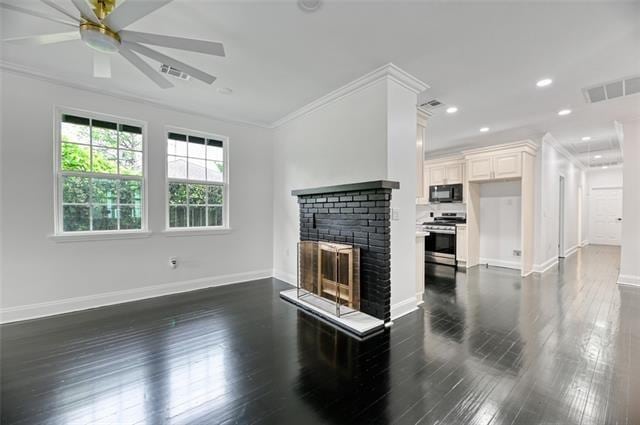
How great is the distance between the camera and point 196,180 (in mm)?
4410

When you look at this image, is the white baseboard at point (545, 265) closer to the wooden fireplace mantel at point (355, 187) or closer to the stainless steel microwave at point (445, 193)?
the stainless steel microwave at point (445, 193)

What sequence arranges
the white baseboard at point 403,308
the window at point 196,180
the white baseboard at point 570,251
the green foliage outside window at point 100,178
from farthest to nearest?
the white baseboard at point 570,251 → the window at point 196,180 → the green foliage outside window at point 100,178 → the white baseboard at point 403,308

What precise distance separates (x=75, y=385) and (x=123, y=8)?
8.36 ft

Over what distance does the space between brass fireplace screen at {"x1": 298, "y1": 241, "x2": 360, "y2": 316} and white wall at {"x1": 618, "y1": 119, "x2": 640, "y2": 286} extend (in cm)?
479

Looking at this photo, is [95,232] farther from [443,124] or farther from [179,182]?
[443,124]

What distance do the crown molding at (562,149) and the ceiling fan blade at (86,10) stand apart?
6760 millimetres

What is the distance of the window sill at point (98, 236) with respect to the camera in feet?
10.9

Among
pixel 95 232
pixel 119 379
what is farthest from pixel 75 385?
pixel 95 232

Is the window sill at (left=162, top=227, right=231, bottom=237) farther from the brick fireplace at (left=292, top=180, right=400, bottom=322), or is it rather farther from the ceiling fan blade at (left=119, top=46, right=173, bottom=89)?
the ceiling fan blade at (left=119, top=46, right=173, bottom=89)

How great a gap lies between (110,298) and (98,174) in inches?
64.3

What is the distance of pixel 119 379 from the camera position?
2059 millimetres

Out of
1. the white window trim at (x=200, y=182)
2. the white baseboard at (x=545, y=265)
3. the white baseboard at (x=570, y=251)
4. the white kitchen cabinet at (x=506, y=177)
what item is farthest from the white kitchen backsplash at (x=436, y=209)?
the white window trim at (x=200, y=182)

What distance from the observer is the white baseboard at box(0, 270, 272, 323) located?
122 inches

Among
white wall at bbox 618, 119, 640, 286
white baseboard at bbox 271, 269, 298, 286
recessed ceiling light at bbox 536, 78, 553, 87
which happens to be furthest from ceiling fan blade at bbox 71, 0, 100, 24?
white wall at bbox 618, 119, 640, 286
